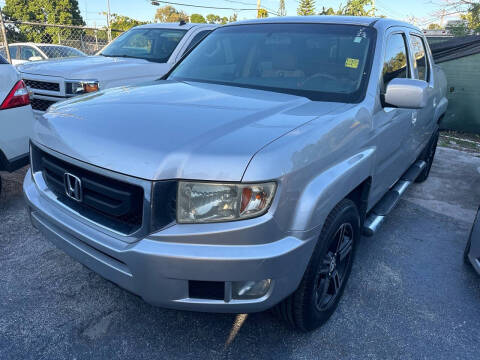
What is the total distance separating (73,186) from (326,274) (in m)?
1.50

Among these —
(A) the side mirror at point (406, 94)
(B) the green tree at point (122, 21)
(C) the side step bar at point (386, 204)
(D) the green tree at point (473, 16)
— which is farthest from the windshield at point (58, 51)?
(B) the green tree at point (122, 21)

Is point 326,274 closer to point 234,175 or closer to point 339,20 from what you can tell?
point 234,175

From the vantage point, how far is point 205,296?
1790 mm

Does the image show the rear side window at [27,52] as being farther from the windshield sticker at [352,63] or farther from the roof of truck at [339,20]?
the windshield sticker at [352,63]

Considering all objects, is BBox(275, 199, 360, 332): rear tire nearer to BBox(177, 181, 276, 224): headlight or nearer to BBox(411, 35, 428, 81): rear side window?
BBox(177, 181, 276, 224): headlight

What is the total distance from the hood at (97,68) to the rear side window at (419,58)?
11.5 feet

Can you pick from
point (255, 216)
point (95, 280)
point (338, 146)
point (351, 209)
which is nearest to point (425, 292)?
point (351, 209)

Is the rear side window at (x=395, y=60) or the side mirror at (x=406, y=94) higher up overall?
the rear side window at (x=395, y=60)

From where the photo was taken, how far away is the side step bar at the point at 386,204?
2.91 meters

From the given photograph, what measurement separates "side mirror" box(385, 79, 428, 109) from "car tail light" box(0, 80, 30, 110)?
3.23 meters

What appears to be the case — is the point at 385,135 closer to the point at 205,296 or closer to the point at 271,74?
the point at 271,74

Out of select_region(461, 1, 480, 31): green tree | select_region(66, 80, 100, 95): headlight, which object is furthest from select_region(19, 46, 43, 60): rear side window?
select_region(461, 1, 480, 31): green tree

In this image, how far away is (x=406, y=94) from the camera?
2416 millimetres

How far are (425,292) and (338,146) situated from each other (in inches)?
59.3
